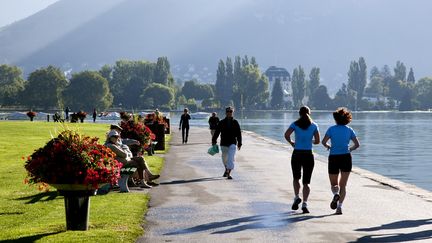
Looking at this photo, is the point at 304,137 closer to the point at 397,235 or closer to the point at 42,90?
the point at 397,235

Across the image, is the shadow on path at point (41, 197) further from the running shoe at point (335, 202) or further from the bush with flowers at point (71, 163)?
the running shoe at point (335, 202)

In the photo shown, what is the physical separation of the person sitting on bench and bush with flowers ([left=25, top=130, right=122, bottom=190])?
5.26 m

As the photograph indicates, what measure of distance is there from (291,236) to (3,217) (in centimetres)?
576

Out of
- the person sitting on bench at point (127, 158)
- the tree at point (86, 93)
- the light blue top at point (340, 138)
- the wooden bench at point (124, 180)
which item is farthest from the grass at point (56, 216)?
the tree at point (86, 93)

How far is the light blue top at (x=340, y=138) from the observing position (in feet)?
47.6

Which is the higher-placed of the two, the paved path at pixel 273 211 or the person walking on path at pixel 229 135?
the person walking on path at pixel 229 135

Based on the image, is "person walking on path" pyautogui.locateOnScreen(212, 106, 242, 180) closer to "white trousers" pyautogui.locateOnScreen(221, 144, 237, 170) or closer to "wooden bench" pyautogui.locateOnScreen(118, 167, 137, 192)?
"white trousers" pyautogui.locateOnScreen(221, 144, 237, 170)

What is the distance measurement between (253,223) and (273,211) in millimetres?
1712

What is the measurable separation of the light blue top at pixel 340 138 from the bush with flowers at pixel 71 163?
4.84m

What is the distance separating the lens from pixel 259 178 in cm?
2220

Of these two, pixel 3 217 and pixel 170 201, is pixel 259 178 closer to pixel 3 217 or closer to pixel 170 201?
pixel 170 201

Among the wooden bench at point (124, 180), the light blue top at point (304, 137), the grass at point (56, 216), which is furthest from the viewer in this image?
the wooden bench at point (124, 180)

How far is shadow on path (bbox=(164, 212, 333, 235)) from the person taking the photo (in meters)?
12.4

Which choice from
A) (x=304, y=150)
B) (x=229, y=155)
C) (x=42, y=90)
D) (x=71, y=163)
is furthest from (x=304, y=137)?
(x=42, y=90)
